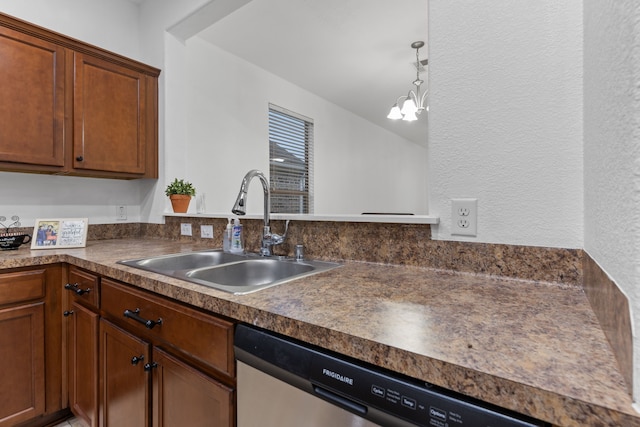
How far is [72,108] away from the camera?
1906mm

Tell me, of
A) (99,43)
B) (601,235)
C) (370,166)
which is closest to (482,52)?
(601,235)

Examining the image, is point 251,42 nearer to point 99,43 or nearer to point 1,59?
point 99,43

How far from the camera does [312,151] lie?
4.04m

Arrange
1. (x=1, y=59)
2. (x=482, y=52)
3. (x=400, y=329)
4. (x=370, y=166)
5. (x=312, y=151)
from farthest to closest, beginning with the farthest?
(x=370, y=166) < (x=312, y=151) < (x=1, y=59) < (x=482, y=52) < (x=400, y=329)

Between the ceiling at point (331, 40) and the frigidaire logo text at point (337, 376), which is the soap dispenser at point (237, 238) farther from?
the ceiling at point (331, 40)

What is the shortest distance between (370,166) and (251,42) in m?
3.01

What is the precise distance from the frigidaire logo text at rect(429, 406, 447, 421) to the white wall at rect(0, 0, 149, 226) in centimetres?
252

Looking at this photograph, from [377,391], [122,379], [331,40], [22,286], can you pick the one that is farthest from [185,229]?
[331,40]

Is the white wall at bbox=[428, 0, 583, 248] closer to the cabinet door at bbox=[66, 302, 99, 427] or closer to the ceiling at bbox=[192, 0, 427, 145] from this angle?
the ceiling at bbox=[192, 0, 427, 145]

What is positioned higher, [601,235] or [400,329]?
[601,235]

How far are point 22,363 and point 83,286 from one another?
1.66 feet

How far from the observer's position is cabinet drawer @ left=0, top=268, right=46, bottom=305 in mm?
1421

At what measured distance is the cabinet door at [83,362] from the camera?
4.54 feet

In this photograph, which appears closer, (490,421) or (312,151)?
(490,421)
